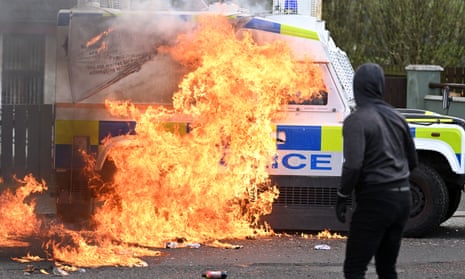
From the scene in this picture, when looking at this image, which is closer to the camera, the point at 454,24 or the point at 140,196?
the point at 140,196

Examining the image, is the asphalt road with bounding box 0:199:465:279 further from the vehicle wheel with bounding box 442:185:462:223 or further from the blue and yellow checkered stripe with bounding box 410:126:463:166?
the blue and yellow checkered stripe with bounding box 410:126:463:166

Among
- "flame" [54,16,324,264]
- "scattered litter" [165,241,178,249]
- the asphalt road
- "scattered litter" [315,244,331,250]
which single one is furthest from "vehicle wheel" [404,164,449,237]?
"scattered litter" [165,241,178,249]

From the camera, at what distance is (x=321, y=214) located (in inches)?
349

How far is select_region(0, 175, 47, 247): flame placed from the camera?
8703mm

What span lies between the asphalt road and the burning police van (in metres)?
0.36

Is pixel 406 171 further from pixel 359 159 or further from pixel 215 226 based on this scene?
pixel 215 226

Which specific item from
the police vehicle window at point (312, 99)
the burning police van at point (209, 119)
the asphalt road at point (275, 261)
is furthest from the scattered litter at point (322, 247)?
the police vehicle window at point (312, 99)

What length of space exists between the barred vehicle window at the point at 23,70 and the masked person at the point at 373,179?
258 inches

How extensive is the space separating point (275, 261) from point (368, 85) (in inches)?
111

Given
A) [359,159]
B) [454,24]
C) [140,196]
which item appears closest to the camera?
[359,159]

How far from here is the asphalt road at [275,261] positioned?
286 inches

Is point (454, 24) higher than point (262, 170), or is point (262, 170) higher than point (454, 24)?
point (454, 24)

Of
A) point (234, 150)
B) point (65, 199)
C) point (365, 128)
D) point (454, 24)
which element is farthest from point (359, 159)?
point (454, 24)

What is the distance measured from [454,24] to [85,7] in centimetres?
1395
